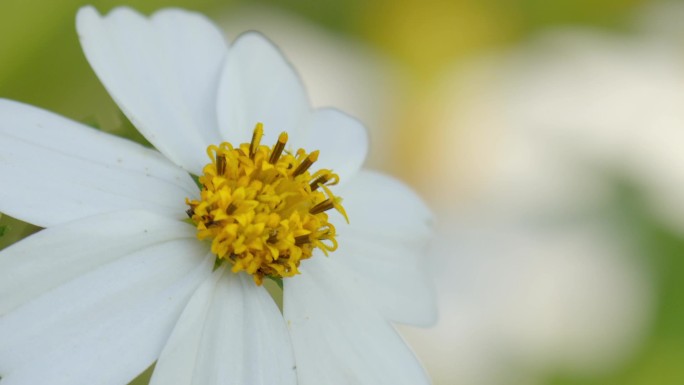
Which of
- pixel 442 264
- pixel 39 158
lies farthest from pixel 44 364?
pixel 442 264

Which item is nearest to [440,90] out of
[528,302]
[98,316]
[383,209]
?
[528,302]

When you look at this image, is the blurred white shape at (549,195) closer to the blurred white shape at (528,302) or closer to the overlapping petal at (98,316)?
the blurred white shape at (528,302)

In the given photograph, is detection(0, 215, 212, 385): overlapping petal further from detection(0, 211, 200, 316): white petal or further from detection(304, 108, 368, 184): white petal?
detection(304, 108, 368, 184): white petal

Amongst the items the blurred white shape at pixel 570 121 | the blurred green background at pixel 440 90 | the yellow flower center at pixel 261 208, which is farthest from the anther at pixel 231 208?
the blurred white shape at pixel 570 121

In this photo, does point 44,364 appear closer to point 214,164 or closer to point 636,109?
point 214,164

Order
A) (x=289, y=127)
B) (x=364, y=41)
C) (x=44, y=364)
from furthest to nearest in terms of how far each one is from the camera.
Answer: (x=364, y=41) → (x=289, y=127) → (x=44, y=364)

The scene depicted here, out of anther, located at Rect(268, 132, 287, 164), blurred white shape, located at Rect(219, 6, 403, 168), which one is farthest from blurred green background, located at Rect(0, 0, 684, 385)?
anther, located at Rect(268, 132, 287, 164)

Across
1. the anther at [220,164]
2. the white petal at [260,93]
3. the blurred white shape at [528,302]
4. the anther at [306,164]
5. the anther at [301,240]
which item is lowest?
the blurred white shape at [528,302]
